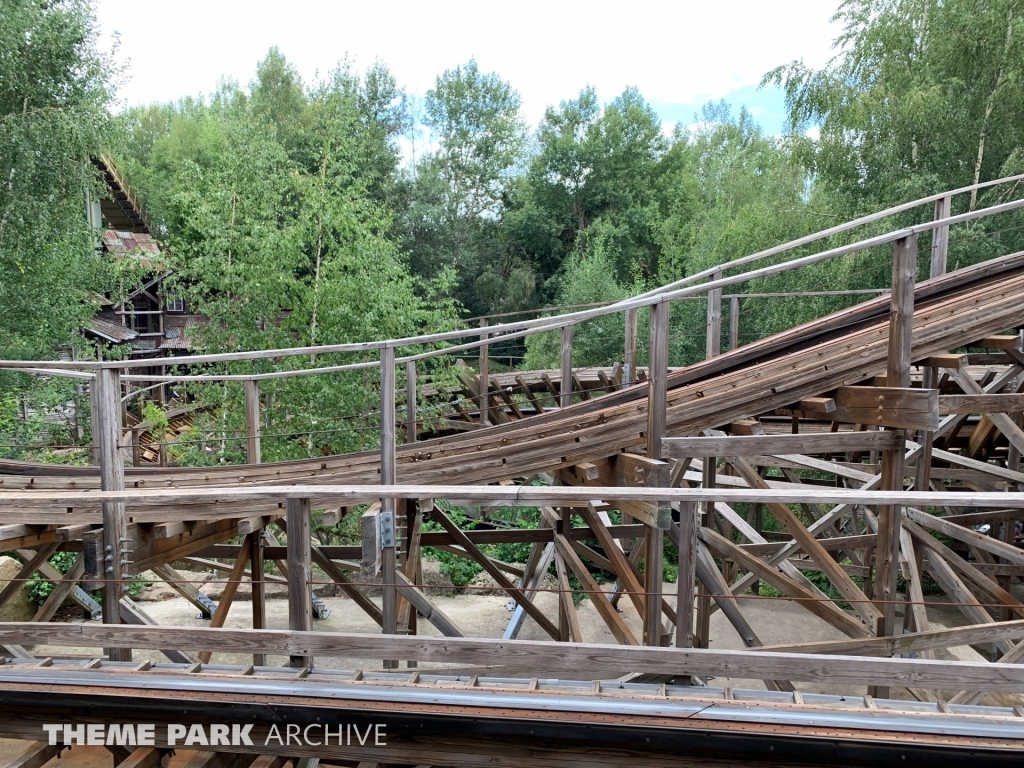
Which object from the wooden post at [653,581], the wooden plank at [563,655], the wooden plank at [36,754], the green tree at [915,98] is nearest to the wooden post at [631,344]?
the wooden post at [653,581]

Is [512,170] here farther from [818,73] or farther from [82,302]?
[82,302]

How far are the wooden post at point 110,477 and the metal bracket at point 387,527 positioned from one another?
131cm

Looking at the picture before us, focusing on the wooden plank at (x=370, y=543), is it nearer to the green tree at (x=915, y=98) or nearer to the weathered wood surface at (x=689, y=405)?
the weathered wood surface at (x=689, y=405)

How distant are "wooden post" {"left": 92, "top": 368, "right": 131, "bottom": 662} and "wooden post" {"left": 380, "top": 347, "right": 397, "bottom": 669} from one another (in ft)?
4.20

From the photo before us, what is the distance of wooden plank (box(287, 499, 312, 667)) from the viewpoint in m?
2.95

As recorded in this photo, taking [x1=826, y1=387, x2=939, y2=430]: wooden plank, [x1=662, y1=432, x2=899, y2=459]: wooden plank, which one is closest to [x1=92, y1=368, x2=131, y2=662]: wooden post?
[x1=662, y1=432, x2=899, y2=459]: wooden plank

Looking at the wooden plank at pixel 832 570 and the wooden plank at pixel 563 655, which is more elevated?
the wooden plank at pixel 563 655

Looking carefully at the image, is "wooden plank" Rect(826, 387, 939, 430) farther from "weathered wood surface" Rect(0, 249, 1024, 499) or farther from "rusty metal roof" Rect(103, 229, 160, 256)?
"rusty metal roof" Rect(103, 229, 160, 256)

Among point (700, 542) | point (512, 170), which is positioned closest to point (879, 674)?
point (700, 542)

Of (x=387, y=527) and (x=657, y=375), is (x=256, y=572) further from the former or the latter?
(x=657, y=375)

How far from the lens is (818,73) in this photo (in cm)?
1479

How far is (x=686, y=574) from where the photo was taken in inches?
127

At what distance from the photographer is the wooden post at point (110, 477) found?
3.95 meters

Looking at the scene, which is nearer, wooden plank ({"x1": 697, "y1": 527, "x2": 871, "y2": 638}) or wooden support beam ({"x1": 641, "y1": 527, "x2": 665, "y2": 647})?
wooden support beam ({"x1": 641, "y1": 527, "x2": 665, "y2": 647})
